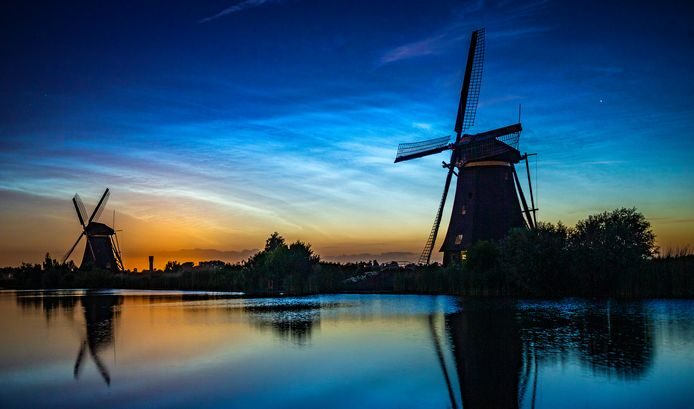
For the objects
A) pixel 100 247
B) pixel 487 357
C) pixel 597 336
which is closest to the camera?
pixel 487 357

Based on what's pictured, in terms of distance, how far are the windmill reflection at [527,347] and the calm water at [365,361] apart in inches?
1.6

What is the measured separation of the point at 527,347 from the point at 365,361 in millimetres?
4323

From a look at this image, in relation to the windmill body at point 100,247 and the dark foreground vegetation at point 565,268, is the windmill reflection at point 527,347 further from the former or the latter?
the windmill body at point 100,247

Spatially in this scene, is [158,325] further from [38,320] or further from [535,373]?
[535,373]

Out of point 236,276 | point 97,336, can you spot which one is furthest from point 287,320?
point 236,276

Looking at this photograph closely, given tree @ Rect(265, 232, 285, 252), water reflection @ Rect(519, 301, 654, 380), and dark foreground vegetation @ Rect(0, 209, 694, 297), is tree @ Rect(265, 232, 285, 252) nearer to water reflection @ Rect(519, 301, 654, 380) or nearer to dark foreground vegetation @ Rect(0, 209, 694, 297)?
dark foreground vegetation @ Rect(0, 209, 694, 297)

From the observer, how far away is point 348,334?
65.2ft

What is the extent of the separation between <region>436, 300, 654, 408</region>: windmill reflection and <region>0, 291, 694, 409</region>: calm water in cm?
4

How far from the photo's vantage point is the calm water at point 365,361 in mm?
10906

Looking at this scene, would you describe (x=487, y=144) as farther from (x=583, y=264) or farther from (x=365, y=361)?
(x=365, y=361)

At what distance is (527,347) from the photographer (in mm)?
15273

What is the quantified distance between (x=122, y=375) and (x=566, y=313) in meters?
17.7

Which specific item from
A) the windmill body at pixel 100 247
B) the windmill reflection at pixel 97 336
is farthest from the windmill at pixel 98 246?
the windmill reflection at pixel 97 336

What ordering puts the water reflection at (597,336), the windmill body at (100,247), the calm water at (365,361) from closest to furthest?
the calm water at (365,361) < the water reflection at (597,336) < the windmill body at (100,247)
